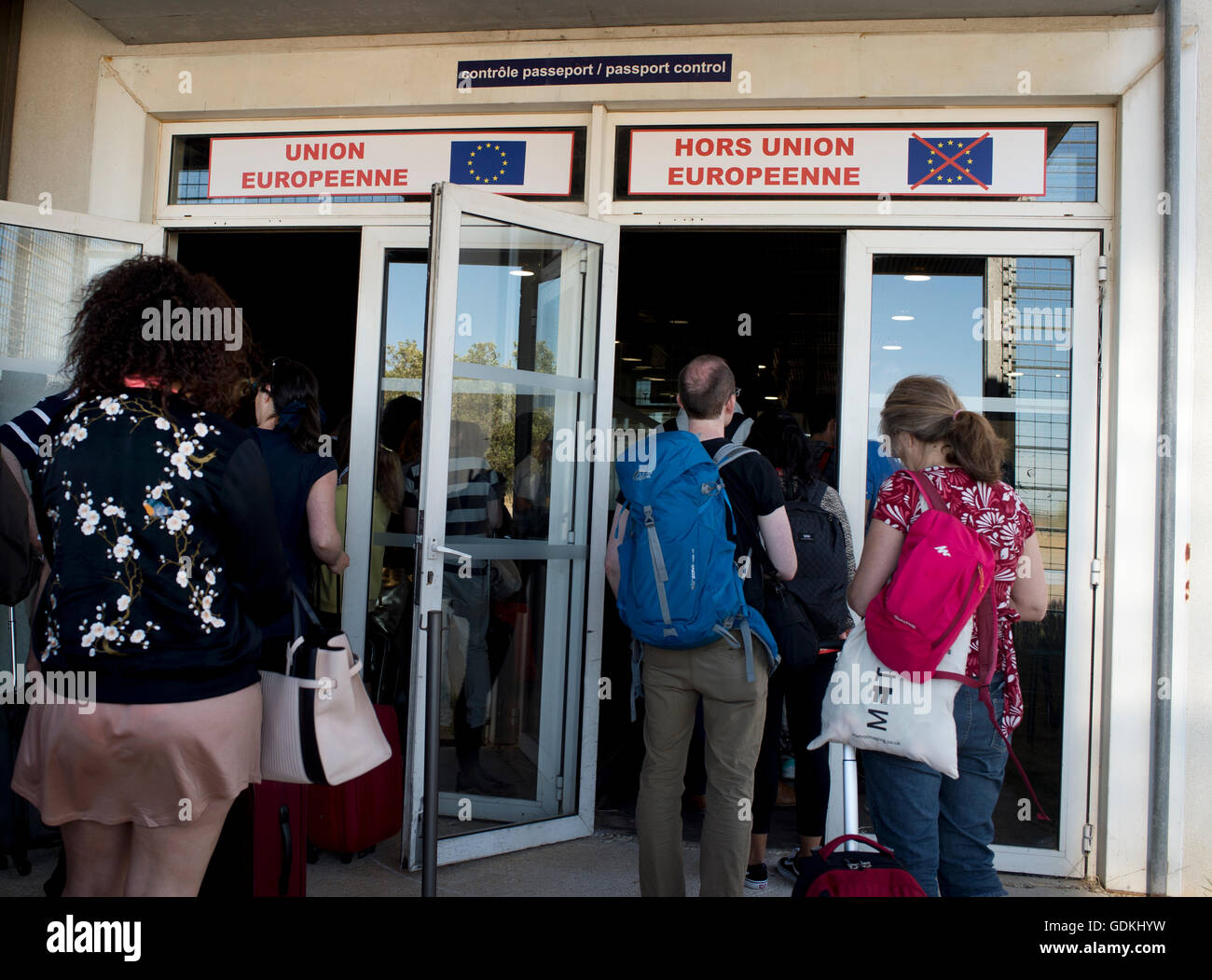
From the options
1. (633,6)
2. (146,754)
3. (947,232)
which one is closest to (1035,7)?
(947,232)

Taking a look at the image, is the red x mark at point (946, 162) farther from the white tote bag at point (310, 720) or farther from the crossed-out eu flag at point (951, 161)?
the white tote bag at point (310, 720)

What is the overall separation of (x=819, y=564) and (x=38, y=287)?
11.7 ft

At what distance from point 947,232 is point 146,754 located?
145 inches

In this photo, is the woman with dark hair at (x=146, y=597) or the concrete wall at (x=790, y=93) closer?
the woman with dark hair at (x=146, y=597)

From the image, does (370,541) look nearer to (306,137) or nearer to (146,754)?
(306,137)

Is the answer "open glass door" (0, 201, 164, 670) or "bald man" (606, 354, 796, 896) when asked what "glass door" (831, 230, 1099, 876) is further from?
"open glass door" (0, 201, 164, 670)

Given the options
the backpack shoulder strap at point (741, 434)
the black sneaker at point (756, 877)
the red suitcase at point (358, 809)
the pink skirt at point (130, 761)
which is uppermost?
the backpack shoulder strap at point (741, 434)

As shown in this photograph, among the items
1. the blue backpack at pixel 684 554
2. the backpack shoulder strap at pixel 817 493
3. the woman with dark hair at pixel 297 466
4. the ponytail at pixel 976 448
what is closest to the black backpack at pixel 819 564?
the backpack shoulder strap at pixel 817 493

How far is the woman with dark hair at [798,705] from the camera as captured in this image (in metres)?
3.77

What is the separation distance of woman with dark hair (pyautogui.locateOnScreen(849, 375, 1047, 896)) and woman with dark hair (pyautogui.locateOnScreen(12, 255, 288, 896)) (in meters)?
1.49

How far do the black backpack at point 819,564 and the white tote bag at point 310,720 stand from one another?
1.81 metres

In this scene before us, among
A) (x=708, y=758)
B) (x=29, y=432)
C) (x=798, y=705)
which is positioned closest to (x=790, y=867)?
(x=798, y=705)

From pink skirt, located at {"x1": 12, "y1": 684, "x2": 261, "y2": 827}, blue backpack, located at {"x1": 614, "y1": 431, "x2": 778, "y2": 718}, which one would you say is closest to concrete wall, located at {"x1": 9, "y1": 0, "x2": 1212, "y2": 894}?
blue backpack, located at {"x1": 614, "y1": 431, "x2": 778, "y2": 718}
